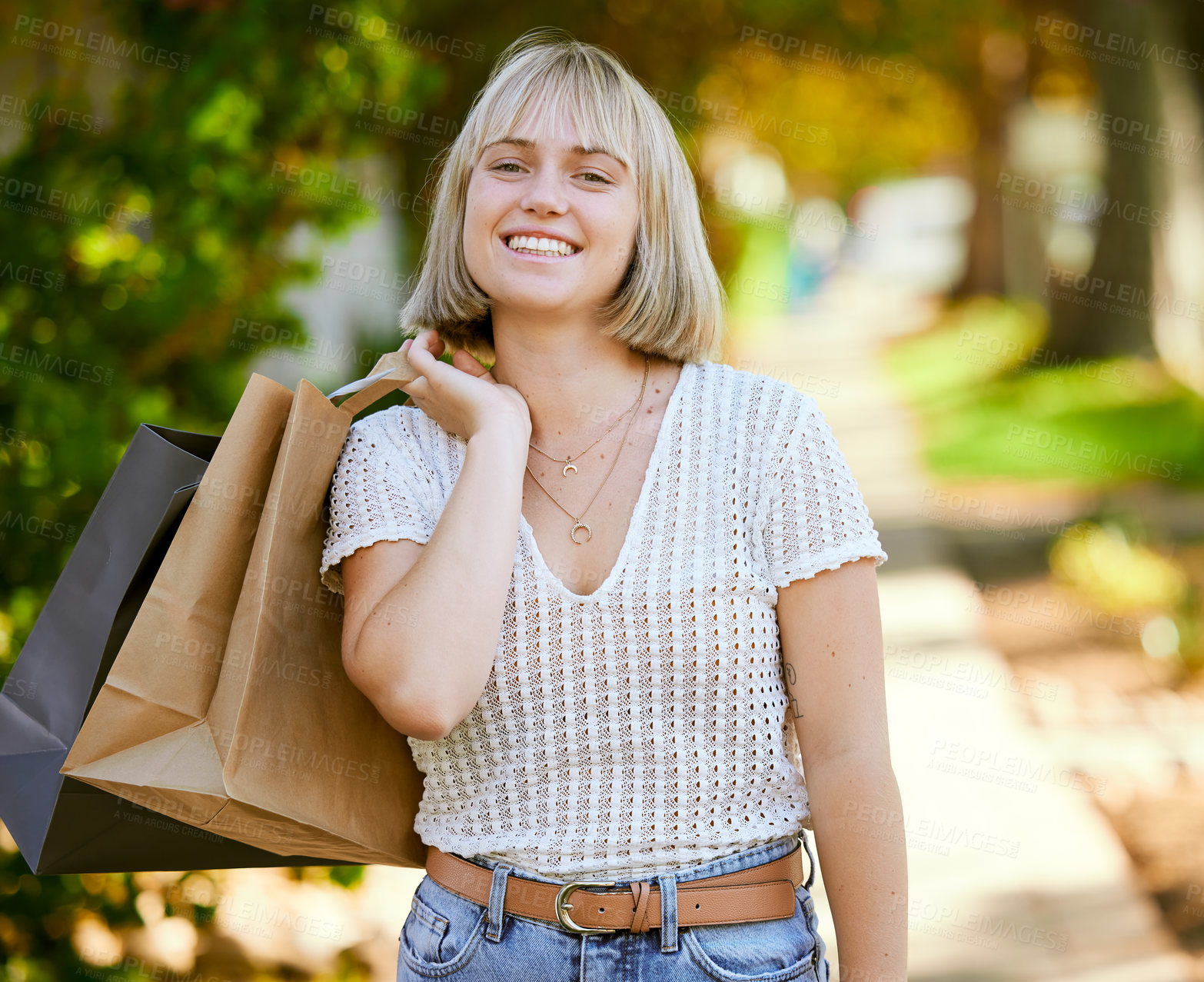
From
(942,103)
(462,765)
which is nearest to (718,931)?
(462,765)

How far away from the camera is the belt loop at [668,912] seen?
1.71m

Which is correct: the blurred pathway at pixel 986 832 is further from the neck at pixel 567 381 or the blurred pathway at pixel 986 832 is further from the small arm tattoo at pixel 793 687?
the small arm tattoo at pixel 793 687

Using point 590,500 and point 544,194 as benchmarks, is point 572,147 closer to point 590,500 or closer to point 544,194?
point 544,194

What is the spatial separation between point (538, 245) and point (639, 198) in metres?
0.21

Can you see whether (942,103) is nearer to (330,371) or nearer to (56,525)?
(330,371)

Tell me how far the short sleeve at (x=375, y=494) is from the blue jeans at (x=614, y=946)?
21.0 inches

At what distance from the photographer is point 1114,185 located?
12844 millimetres

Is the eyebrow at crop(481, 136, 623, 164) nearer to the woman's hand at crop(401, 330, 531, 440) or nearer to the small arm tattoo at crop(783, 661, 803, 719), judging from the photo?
the woman's hand at crop(401, 330, 531, 440)

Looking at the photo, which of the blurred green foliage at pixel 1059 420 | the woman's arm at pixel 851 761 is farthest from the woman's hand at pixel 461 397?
the blurred green foliage at pixel 1059 420

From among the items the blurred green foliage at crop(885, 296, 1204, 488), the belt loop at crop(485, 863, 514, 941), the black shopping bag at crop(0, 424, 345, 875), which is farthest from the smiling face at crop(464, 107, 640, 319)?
the blurred green foliage at crop(885, 296, 1204, 488)

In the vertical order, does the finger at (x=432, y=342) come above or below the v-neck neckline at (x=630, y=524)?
above

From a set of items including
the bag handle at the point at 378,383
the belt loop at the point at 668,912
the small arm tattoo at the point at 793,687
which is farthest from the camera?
the bag handle at the point at 378,383

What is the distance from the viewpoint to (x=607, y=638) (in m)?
1.79

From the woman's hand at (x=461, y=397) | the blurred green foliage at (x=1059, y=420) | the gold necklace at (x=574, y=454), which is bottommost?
the gold necklace at (x=574, y=454)
